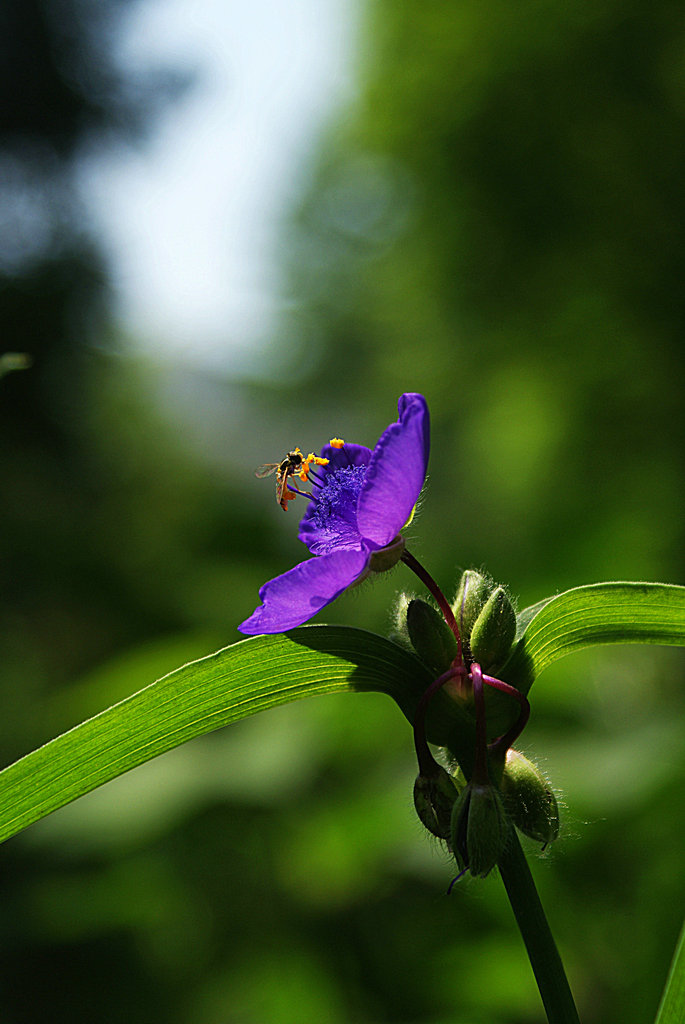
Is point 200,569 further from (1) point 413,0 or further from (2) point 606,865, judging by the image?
(1) point 413,0

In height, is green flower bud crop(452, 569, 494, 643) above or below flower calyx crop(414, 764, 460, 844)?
above

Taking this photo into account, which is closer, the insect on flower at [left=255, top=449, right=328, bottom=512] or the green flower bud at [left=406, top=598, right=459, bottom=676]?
the green flower bud at [left=406, top=598, right=459, bottom=676]

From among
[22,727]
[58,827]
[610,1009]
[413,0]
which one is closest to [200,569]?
[22,727]

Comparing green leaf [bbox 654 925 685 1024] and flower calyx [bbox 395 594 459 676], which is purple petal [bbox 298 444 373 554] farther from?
green leaf [bbox 654 925 685 1024]

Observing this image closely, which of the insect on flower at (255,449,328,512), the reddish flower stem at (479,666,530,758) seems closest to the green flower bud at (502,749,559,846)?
the reddish flower stem at (479,666,530,758)

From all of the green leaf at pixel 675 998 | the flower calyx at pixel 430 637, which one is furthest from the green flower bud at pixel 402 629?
the green leaf at pixel 675 998

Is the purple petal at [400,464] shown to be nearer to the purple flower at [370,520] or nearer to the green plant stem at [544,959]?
the purple flower at [370,520]
